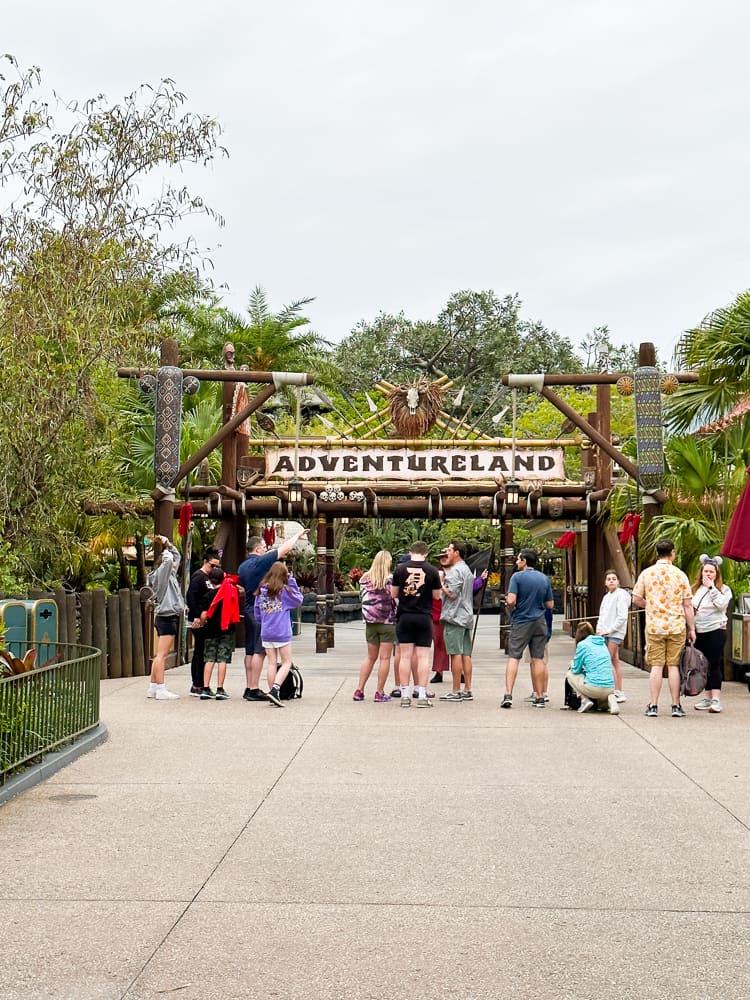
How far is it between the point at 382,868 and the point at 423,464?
16.5m

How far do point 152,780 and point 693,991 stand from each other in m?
5.23

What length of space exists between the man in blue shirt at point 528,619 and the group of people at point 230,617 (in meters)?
2.37

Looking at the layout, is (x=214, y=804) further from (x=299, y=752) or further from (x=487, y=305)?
(x=487, y=305)

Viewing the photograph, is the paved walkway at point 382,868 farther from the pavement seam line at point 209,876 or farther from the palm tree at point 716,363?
the palm tree at point 716,363

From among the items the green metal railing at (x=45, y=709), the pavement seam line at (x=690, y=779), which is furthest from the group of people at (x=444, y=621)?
the green metal railing at (x=45, y=709)

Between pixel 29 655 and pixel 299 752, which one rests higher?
pixel 29 655

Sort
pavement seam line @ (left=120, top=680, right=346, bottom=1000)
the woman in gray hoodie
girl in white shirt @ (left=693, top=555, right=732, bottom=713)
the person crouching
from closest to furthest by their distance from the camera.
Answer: pavement seam line @ (left=120, top=680, right=346, bottom=1000) < the person crouching < girl in white shirt @ (left=693, top=555, right=732, bottom=713) < the woman in gray hoodie

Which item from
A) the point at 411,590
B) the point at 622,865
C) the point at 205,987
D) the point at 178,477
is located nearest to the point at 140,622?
the point at 178,477

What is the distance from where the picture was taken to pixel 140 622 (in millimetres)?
17906

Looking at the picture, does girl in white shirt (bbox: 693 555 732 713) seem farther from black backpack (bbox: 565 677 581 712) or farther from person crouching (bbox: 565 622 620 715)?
black backpack (bbox: 565 677 581 712)

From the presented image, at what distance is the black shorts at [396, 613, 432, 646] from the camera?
541 inches

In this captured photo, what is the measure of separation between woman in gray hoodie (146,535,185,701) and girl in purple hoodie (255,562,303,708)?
1207 millimetres

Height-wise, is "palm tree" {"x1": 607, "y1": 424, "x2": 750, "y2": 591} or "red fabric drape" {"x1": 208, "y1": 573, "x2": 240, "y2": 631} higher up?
"palm tree" {"x1": 607, "y1": 424, "x2": 750, "y2": 591}

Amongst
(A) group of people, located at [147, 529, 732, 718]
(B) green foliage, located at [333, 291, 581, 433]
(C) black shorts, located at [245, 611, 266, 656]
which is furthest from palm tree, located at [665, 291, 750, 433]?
(B) green foliage, located at [333, 291, 581, 433]
